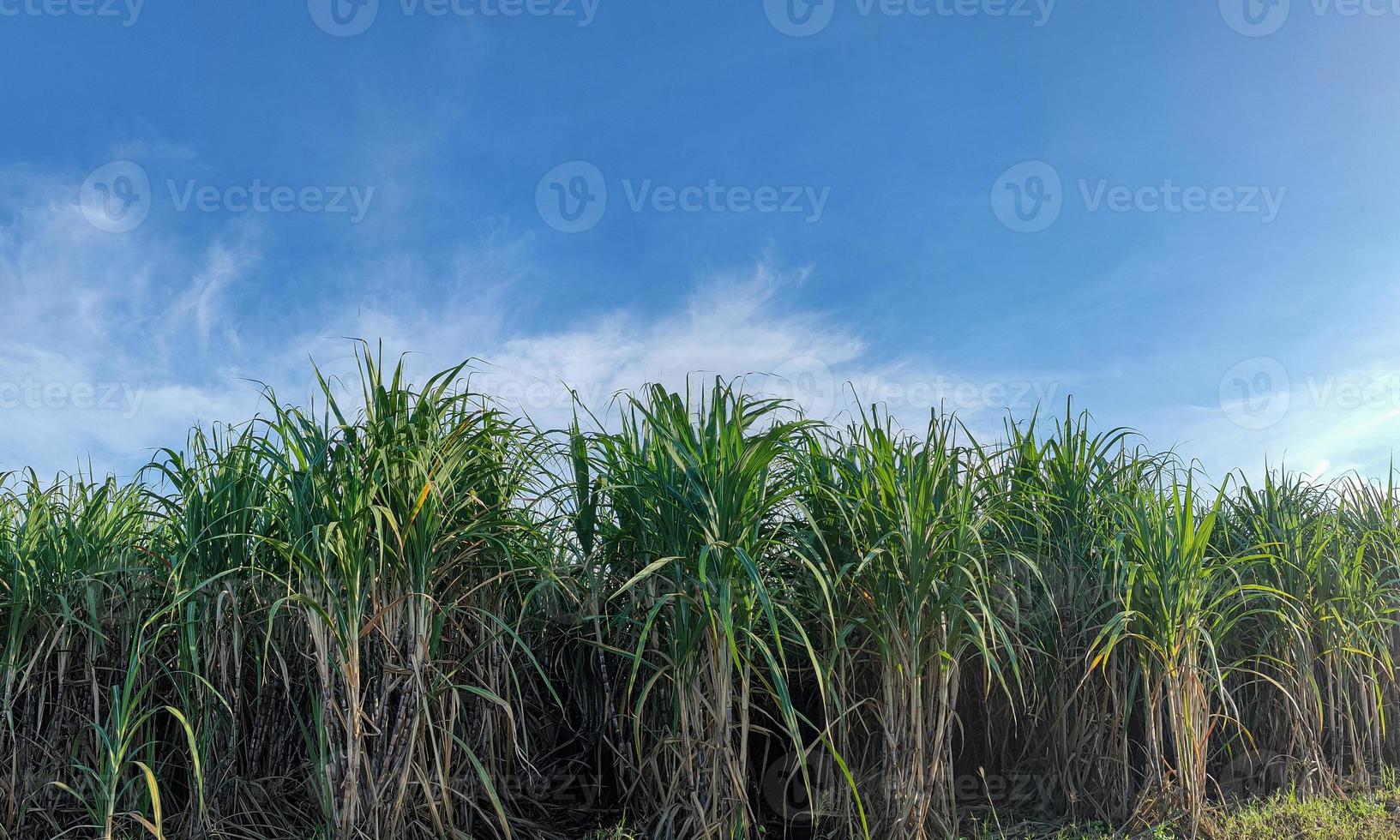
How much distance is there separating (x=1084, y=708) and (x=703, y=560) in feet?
7.47

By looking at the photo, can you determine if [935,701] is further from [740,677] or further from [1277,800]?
[1277,800]

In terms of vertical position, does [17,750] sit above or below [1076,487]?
below

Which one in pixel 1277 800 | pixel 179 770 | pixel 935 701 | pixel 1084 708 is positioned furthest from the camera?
pixel 1277 800

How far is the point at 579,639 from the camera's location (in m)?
3.61

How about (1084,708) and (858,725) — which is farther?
(1084,708)

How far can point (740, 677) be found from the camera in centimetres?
320

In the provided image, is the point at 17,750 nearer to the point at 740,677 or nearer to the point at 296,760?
the point at 296,760

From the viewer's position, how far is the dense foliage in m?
3.09

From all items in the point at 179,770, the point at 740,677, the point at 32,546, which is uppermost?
the point at 32,546

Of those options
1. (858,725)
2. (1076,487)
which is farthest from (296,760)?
(1076,487)

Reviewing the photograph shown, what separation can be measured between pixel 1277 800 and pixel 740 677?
3153 millimetres

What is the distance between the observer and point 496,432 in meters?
3.63

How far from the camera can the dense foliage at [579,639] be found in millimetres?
3092

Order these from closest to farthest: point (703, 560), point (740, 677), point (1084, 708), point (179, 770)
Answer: point (703, 560)
point (740, 677)
point (179, 770)
point (1084, 708)
